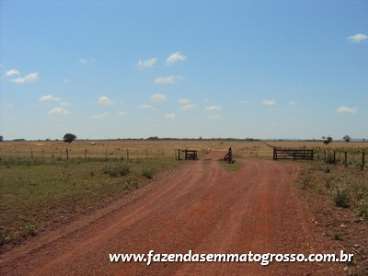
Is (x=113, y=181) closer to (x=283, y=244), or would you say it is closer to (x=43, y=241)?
(x=43, y=241)

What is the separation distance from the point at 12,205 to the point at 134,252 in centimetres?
791

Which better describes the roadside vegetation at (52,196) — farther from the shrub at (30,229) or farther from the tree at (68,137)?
the tree at (68,137)

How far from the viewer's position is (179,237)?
1093 cm

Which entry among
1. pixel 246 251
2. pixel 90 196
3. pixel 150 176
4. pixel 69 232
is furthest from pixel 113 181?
pixel 246 251

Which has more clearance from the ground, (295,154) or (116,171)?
(295,154)

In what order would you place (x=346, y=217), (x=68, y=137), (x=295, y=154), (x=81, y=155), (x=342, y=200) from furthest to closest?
(x=68, y=137), (x=81, y=155), (x=295, y=154), (x=342, y=200), (x=346, y=217)

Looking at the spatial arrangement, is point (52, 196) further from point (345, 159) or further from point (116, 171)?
point (345, 159)

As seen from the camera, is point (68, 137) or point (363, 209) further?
point (68, 137)

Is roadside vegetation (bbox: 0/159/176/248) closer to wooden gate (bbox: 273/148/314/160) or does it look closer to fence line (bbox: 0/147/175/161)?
fence line (bbox: 0/147/175/161)

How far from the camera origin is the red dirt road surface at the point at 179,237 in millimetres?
8656

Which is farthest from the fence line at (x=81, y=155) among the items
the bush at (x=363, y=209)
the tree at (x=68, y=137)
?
the tree at (x=68, y=137)

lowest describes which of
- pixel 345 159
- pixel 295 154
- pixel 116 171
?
pixel 116 171

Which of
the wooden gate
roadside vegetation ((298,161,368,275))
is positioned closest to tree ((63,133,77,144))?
the wooden gate

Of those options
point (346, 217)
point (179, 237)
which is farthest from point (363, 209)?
point (179, 237)
